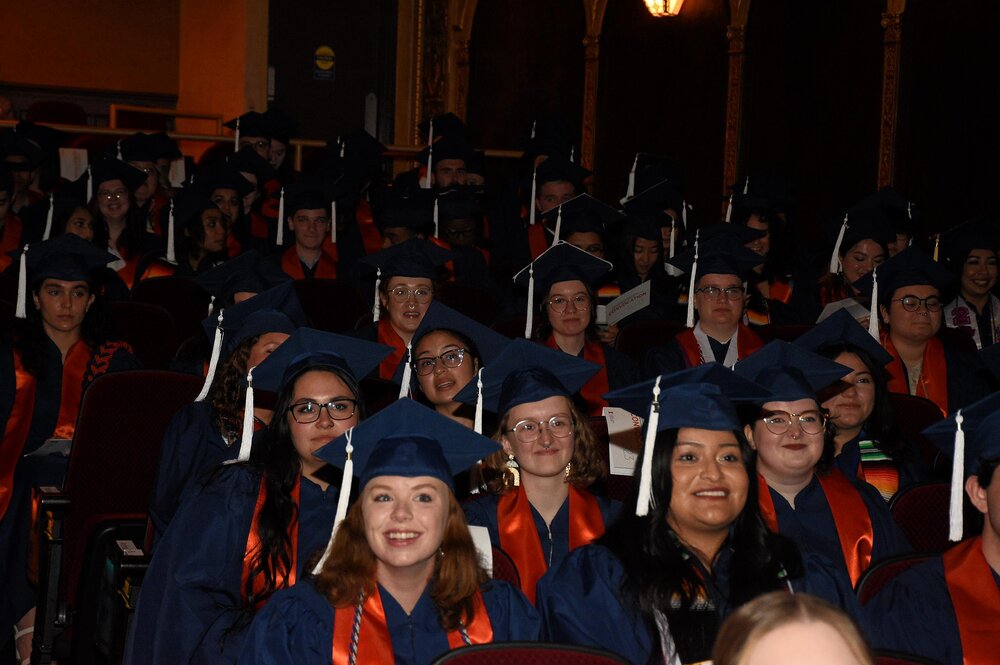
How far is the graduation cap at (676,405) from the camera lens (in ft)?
10.4

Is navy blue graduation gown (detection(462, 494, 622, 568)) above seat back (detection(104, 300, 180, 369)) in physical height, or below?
below

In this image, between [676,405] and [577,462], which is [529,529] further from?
[676,405]

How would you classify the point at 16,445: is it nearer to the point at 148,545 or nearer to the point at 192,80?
the point at 148,545

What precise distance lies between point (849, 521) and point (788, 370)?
49cm

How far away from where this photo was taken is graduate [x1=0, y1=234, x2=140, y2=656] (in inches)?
201

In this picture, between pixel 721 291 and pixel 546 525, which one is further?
pixel 721 291

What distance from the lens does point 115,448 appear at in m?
4.52

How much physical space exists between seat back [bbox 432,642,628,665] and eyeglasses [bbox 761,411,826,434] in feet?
4.48

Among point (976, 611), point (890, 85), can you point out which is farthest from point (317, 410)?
point (890, 85)

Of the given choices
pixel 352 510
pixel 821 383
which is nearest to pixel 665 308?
pixel 821 383

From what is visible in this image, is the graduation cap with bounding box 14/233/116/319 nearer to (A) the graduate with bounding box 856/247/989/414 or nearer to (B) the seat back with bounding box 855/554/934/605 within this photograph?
(A) the graduate with bounding box 856/247/989/414

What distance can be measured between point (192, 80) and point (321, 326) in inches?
354

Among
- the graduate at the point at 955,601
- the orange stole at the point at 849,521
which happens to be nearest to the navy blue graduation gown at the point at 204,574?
the orange stole at the point at 849,521

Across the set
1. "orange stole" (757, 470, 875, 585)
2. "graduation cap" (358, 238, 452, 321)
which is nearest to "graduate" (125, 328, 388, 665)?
"orange stole" (757, 470, 875, 585)
